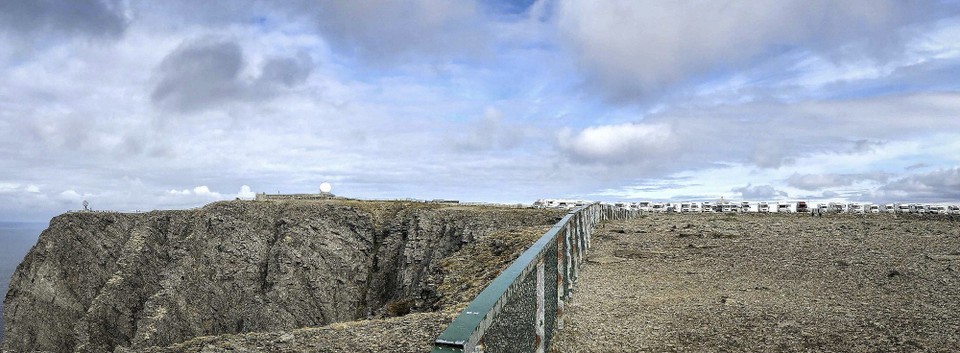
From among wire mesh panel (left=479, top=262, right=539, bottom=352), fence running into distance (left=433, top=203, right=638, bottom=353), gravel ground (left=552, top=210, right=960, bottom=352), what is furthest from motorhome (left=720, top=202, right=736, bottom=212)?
wire mesh panel (left=479, top=262, right=539, bottom=352)

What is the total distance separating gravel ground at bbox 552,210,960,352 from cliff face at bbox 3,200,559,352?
120ft

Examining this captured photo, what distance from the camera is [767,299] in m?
9.52

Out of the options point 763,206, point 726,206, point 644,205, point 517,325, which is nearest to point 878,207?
point 763,206

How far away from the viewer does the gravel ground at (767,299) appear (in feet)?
23.0

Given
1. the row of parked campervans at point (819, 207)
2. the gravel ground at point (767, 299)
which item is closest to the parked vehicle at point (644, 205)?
the row of parked campervans at point (819, 207)

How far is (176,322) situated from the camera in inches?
2122

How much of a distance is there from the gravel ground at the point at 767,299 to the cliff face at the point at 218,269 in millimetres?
36444

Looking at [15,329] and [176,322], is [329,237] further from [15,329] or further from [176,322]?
[15,329]

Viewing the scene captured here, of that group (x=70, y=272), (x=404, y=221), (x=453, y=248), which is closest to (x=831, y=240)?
(x=453, y=248)

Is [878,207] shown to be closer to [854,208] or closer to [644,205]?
[854,208]

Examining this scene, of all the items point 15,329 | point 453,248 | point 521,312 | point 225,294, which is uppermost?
point 521,312

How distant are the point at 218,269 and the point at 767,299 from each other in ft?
198

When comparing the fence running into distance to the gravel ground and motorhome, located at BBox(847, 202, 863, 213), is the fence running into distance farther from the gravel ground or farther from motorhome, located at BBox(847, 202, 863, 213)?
motorhome, located at BBox(847, 202, 863, 213)

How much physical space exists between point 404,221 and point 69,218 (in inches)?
1526
